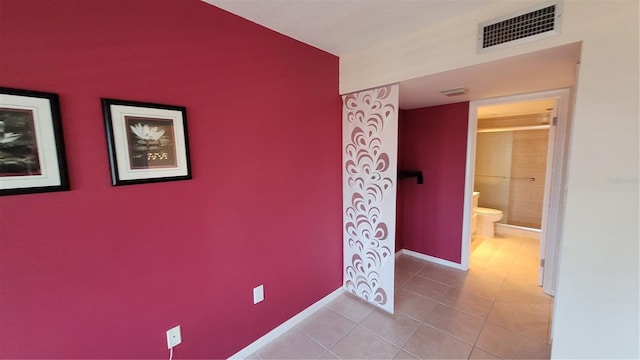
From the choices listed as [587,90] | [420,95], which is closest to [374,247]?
[420,95]

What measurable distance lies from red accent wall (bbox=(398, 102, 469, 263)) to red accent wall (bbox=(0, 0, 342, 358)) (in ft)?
5.08

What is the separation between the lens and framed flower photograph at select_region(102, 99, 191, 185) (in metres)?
1.15

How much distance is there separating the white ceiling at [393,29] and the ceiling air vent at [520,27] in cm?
10

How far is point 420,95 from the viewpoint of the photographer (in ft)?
7.80

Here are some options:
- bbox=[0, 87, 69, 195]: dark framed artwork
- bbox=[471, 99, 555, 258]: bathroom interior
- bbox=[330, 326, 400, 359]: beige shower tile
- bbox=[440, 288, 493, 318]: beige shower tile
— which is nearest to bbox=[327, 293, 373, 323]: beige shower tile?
bbox=[330, 326, 400, 359]: beige shower tile

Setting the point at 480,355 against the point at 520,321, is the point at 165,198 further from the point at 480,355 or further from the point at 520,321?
the point at 520,321

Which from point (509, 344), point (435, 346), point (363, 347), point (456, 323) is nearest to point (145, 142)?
point (363, 347)

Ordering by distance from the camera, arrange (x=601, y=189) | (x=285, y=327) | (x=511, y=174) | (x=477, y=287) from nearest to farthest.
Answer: (x=601, y=189)
(x=285, y=327)
(x=477, y=287)
(x=511, y=174)

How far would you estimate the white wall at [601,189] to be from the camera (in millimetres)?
1117

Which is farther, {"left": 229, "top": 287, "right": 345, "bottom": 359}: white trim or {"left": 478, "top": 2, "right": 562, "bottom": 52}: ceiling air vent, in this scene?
{"left": 229, "top": 287, "right": 345, "bottom": 359}: white trim

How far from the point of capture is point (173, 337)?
142cm

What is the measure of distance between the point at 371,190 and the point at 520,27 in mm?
1404

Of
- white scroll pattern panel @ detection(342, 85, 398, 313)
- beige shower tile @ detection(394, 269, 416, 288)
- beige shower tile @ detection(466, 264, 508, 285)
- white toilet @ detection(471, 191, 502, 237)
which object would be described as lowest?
beige shower tile @ detection(394, 269, 416, 288)

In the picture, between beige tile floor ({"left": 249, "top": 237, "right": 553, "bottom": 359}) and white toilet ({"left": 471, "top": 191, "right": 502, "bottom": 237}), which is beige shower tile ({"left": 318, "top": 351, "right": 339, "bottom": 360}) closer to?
beige tile floor ({"left": 249, "top": 237, "right": 553, "bottom": 359})
